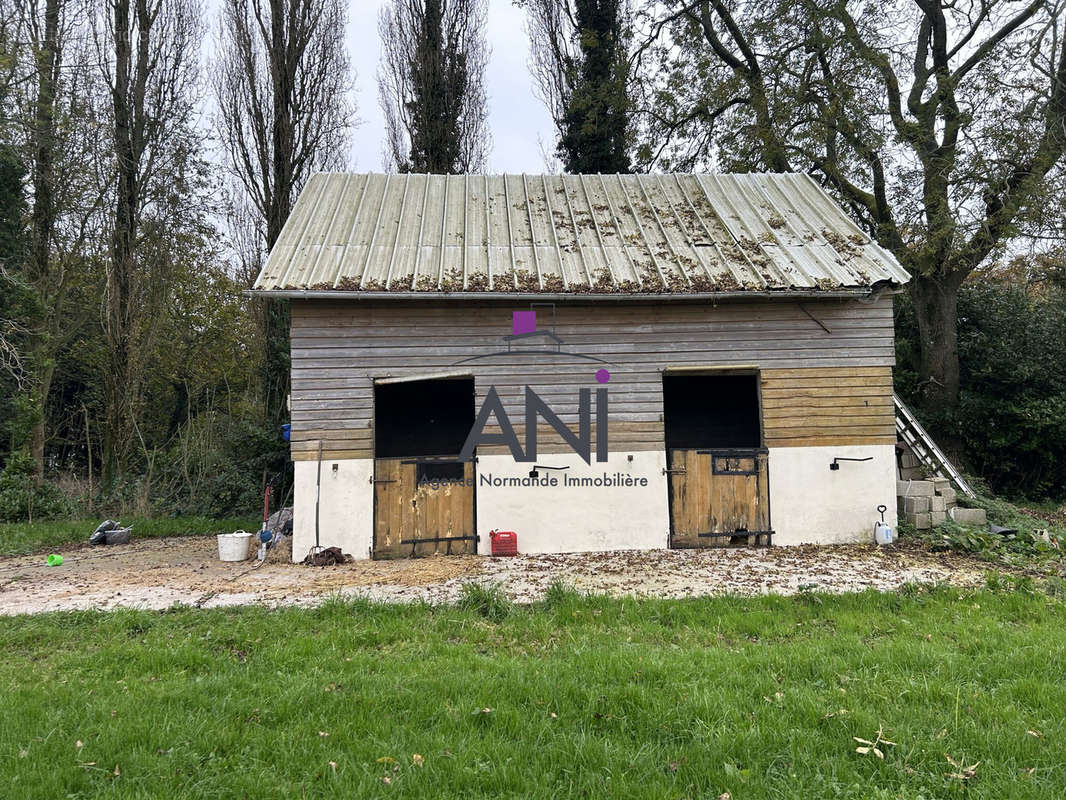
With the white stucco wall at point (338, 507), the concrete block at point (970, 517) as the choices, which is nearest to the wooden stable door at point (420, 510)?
the white stucco wall at point (338, 507)

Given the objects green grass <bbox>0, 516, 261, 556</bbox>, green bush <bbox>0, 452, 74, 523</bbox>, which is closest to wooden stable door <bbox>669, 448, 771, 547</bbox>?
green grass <bbox>0, 516, 261, 556</bbox>

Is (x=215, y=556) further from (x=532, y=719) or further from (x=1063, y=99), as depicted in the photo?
(x=1063, y=99)

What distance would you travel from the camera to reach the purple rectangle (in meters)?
8.79

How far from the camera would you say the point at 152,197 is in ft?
48.2

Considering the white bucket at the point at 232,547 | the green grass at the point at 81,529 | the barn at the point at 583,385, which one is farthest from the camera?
the green grass at the point at 81,529

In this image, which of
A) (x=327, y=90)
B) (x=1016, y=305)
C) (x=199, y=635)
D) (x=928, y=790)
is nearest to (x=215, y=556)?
(x=199, y=635)

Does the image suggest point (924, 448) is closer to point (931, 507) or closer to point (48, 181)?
point (931, 507)

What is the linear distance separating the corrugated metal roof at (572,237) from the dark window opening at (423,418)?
107 inches

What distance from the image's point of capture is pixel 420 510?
336 inches

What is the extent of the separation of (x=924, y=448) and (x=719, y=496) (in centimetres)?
477

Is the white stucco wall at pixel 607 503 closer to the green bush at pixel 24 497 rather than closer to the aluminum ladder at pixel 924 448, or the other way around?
the aluminum ladder at pixel 924 448

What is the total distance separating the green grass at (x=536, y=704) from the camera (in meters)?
3.00

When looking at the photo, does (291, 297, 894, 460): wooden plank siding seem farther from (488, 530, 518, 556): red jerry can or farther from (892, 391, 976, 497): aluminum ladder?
(892, 391, 976, 497): aluminum ladder

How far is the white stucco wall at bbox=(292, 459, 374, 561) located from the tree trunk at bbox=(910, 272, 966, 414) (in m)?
12.0
